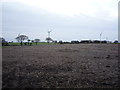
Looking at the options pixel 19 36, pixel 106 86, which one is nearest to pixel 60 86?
pixel 106 86

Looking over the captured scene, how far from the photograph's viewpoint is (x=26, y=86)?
240 inches

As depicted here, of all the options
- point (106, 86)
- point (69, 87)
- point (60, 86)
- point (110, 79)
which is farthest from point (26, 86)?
point (110, 79)

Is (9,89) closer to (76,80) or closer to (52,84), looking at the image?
(52,84)

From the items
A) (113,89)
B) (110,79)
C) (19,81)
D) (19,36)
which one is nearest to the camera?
(113,89)

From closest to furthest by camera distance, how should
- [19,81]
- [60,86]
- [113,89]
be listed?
[113,89], [60,86], [19,81]

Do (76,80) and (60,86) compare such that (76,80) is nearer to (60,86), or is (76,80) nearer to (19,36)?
(60,86)

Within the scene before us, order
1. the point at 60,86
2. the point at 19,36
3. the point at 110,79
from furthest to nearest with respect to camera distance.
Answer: the point at 19,36, the point at 110,79, the point at 60,86

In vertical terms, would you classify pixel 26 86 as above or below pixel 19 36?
below

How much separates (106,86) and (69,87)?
1735 mm

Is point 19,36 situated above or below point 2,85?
above

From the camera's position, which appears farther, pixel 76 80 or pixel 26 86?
pixel 76 80

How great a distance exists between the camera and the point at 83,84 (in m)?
6.46

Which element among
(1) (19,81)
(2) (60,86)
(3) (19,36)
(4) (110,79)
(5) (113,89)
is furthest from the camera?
(3) (19,36)

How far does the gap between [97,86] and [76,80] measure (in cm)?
126
